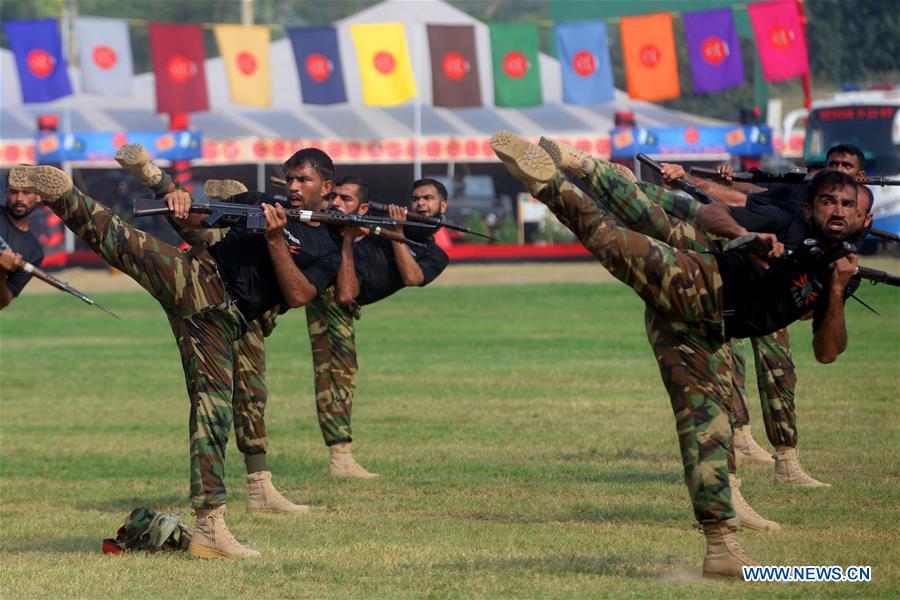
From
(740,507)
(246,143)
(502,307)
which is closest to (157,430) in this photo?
(740,507)

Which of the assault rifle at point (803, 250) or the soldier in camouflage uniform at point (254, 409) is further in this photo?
the soldier in camouflage uniform at point (254, 409)

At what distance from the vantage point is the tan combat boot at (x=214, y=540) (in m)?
8.70

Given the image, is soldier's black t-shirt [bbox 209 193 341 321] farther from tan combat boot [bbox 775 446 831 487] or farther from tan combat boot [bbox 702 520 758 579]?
tan combat boot [bbox 775 446 831 487]

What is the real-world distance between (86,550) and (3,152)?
35.4 metres

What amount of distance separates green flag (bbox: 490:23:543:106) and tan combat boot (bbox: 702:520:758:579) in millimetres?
33266

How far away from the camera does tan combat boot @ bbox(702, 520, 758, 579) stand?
7777 mm

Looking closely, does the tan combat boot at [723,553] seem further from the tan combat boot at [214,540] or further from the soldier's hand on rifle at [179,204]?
the soldier's hand on rifle at [179,204]

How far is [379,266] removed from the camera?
12.4m

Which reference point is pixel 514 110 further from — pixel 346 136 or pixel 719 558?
pixel 719 558

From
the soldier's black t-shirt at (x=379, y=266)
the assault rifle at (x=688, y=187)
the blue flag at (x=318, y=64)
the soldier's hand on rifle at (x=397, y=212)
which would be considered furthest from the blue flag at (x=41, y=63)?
the assault rifle at (x=688, y=187)

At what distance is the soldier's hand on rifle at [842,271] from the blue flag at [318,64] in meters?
33.2

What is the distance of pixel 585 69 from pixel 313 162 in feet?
103

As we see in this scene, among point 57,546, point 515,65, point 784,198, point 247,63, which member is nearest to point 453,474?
point 784,198

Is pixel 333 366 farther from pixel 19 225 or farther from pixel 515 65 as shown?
pixel 515 65
